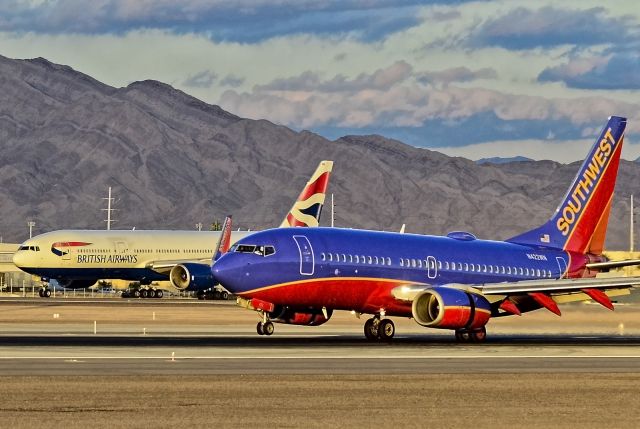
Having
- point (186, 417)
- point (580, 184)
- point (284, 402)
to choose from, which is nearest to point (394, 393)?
point (284, 402)

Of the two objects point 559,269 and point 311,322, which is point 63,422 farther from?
point 559,269

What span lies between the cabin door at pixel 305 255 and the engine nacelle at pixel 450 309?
14.0 feet

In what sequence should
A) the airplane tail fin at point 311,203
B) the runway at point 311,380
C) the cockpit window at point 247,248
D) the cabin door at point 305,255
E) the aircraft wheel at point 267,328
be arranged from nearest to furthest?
the runway at point 311,380 → the cockpit window at point 247,248 → the cabin door at point 305,255 → the aircraft wheel at point 267,328 → the airplane tail fin at point 311,203

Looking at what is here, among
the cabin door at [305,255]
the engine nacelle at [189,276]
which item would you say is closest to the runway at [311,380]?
the cabin door at [305,255]

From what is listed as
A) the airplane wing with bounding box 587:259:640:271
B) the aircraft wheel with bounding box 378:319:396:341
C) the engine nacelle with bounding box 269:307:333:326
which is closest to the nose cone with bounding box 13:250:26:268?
the airplane wing with bounding box 587:259:640:271

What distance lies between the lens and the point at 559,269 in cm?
6009

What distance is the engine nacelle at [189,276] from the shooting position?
105 m

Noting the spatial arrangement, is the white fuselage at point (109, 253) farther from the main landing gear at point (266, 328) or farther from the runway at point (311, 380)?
the main landing gear at point (266, 328)

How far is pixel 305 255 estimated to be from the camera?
51.0 metres

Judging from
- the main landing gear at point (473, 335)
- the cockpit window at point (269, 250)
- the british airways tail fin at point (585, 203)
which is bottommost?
the main landing gear at point (473, 335)

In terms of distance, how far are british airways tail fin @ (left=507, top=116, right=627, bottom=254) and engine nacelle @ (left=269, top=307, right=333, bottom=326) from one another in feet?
37.5

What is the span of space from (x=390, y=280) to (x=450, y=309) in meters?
3.29

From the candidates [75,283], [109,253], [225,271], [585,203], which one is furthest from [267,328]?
[75,283]

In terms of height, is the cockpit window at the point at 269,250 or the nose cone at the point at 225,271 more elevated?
the cockpit window at the point at 269,250
